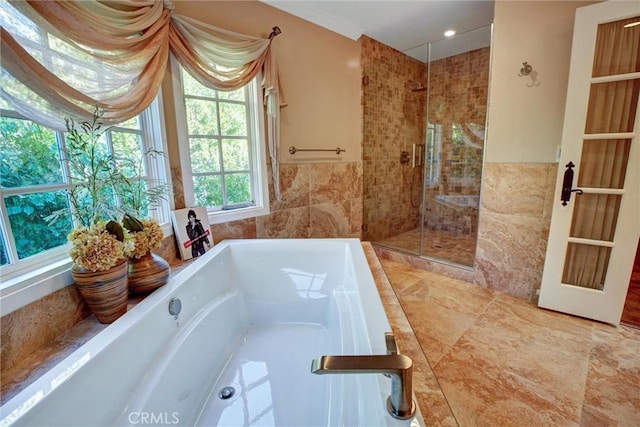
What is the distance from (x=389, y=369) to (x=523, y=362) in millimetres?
1434

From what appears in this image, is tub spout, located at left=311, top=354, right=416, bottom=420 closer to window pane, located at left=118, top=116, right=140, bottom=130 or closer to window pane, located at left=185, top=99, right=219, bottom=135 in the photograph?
window pane, located at left=118, top=116, right=140, bottom=130

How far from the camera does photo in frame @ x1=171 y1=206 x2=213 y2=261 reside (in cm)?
192

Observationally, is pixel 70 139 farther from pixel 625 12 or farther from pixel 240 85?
pixel 625 12

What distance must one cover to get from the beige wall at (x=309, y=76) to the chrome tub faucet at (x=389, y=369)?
70.4 inches

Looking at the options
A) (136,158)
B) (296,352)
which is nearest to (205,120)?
(136,158)

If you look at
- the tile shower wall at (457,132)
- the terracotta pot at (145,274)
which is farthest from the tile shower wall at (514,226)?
the terracotta pot at (145,274)

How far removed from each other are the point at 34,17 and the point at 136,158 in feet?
2.58

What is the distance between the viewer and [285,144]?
8.25 ft

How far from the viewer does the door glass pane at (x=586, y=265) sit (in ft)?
6.34

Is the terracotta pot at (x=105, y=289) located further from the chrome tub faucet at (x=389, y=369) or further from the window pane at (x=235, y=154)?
the window pane at (x=235, y=154)

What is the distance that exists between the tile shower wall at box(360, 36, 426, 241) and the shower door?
1795 mm

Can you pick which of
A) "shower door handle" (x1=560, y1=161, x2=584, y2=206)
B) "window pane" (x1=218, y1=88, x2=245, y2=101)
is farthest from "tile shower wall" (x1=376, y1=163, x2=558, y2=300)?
"window pane" (x1=218, y1=88, x2=245, y2=101)

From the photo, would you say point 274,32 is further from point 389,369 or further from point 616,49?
point 389,369

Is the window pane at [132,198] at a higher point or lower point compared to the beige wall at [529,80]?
lower
